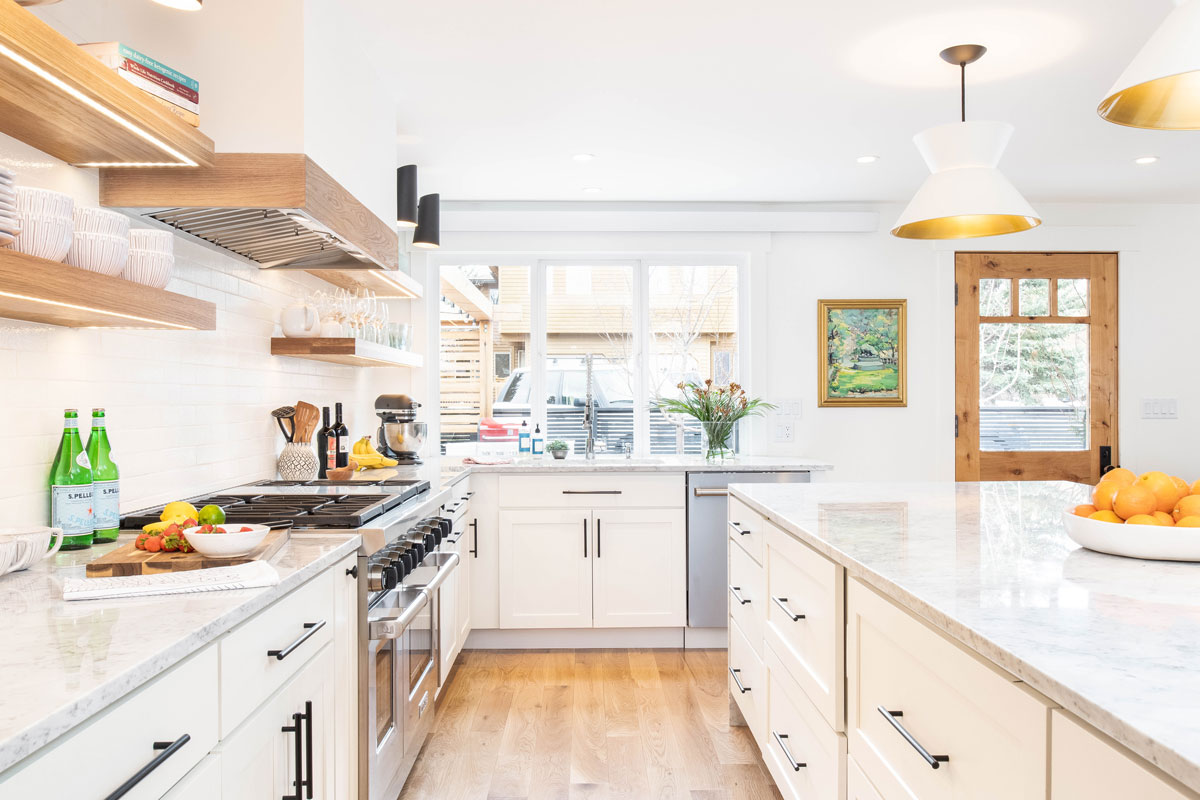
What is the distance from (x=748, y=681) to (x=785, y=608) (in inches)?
24.2

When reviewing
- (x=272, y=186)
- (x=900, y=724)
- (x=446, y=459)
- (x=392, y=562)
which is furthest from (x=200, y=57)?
(x=446, y=459)

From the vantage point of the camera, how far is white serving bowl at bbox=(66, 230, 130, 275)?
1449mm

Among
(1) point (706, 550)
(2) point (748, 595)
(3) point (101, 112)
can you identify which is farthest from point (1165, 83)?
(1) point (706, 550)

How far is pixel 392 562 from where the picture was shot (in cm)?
203

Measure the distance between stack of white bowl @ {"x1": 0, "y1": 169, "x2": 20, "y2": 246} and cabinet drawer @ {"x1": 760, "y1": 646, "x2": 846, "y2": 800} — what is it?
1.78m

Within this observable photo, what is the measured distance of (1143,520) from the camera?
1.46m

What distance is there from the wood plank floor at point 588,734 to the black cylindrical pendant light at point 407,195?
2003 millimetres

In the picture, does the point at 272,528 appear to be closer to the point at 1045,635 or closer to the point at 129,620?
the point at 129,620

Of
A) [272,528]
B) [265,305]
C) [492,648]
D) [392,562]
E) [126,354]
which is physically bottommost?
[492,648]

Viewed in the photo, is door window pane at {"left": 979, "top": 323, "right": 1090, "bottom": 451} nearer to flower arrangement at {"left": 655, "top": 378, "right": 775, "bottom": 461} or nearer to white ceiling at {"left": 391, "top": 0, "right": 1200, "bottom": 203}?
white ceiling at {"left": 391, "top": 0, "right": 1200, "bottom": 203}

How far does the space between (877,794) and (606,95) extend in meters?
2.41

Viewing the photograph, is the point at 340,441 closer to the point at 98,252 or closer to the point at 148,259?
the point at 148,259

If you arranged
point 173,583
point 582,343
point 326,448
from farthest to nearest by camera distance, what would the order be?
1. point 582,343
2. point 326,448
3. point 173,583

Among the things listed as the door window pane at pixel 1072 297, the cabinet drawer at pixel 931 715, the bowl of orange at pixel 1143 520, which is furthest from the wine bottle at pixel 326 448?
the door window pane at pixel 1072 297
